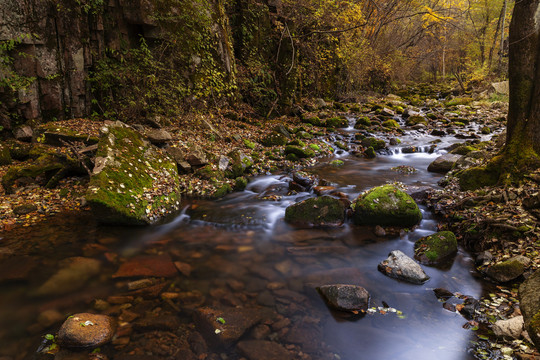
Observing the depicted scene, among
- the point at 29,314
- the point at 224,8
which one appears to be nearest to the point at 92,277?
the point at 29,314

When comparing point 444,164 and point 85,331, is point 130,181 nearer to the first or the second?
point 85,331

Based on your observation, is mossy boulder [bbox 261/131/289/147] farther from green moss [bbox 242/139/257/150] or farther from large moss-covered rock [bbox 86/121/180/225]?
large moss-covered rock [bbox 86/121/180/225]

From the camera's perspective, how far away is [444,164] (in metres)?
9.50

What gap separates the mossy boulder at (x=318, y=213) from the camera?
6031mm

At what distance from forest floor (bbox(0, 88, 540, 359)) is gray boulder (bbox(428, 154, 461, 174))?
1966 mm

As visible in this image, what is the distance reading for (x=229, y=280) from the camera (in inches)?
170

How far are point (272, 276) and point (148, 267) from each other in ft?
6.29

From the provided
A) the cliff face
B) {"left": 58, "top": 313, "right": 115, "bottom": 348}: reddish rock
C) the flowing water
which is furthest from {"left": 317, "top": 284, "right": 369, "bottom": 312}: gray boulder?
the cliff face

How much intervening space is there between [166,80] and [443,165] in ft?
31.7

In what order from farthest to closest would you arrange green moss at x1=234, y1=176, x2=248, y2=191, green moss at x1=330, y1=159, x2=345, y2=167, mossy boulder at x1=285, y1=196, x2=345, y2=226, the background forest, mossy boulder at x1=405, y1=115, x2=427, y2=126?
mossy boulder at x1=405, y1=115, x2=427, y2=126 < green moss at x1=330, y1=159, x2=345, y2=167 < green moss at x1=234, y1=176, x2=248, y2=191 < the background forest < mossy boulder at x1=285, y1=196, x2=345, y2=226

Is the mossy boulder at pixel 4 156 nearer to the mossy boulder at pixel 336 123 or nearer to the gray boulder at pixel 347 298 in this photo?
the gray boulder at pixel 347 298

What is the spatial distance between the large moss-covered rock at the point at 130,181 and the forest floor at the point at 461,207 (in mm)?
906

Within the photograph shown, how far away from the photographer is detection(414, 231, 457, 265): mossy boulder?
4723 millimetres

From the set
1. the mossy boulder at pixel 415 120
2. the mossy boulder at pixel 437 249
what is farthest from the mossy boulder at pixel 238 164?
the mossy boulder at pixel 415 120
